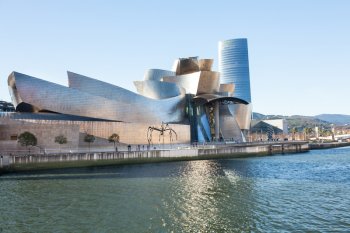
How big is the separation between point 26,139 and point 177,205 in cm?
2570

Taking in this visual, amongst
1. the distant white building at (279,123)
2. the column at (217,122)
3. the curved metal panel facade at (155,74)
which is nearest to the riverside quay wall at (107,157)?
the column at (217,122)

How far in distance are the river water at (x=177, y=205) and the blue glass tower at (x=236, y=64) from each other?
163 metres

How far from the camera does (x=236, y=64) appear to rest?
18300 cm

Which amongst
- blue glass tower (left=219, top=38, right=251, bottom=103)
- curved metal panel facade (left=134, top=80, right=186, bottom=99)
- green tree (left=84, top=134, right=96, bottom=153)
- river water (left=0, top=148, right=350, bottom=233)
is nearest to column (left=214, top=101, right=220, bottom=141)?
curved metal panel facade (left=134, top=80, right=186, bottom=99)

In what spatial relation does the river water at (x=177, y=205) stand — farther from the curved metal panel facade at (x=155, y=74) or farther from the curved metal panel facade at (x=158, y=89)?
the curved metal panel facade at (x=155, y=74)

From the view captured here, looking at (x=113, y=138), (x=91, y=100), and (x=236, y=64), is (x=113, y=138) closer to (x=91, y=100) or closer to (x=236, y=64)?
(x=91, y=100)

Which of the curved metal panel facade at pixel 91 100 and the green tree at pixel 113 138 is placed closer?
the curved metal panel facade at pixel 91 100

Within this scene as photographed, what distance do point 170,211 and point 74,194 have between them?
7011 mm

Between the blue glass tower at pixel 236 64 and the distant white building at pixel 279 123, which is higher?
the blue glass tower at pixel 236 64

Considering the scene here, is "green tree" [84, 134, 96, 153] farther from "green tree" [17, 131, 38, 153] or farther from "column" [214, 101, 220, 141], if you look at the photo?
"column" [214, 101, 220, 141]

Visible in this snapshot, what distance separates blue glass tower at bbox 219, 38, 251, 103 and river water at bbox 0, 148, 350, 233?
162686 mm

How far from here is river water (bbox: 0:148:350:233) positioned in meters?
12.4

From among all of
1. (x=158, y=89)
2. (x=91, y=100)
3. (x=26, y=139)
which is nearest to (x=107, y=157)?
(x=26, y=139)

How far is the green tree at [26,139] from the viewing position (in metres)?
35.5
